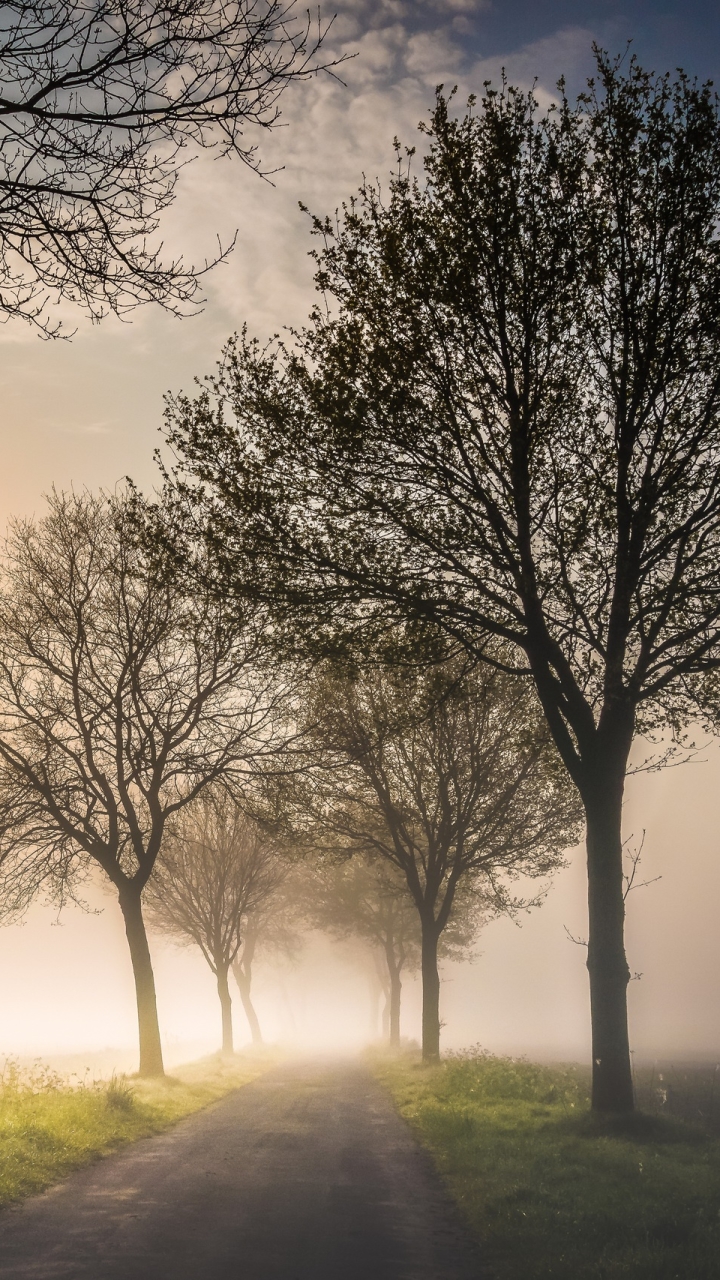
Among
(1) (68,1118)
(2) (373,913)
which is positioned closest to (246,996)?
(2) (373,913)

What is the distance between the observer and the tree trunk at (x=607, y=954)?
12844 mm

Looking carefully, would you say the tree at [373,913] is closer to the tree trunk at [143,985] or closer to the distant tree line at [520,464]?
the tree trunk at [143,985]

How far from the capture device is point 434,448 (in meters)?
13.5

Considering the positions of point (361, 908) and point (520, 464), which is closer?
point (520, 464)

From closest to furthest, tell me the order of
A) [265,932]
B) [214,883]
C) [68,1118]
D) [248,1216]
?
[248,1216], [68,1118], [214,883], [265,932]

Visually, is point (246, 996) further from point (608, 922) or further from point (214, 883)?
point (608, 922)

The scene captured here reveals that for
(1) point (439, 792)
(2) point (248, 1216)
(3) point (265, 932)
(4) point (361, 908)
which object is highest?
(1) point (439, 792)

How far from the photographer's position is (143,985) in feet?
71.0

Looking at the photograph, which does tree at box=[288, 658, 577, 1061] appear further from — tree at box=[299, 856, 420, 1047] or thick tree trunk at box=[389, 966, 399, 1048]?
thick tree trunk at box=[389, 966, 399, 1048]

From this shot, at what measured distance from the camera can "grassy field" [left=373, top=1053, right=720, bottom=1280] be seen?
278 inches

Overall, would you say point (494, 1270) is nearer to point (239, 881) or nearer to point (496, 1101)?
point (496, 1101)

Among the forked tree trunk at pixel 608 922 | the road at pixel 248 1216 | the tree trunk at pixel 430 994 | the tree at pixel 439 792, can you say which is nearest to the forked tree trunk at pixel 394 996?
the tree trunk at pixel 430 994

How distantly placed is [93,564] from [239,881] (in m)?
18.5

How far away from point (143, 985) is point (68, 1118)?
344 inches
